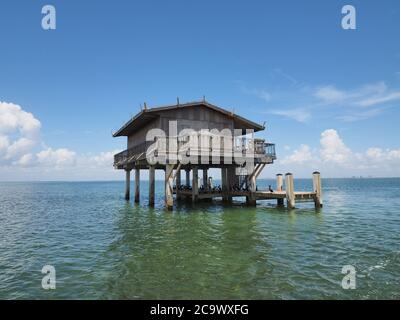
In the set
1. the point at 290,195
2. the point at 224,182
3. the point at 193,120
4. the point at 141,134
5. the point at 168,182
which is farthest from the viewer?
the point at 224,182

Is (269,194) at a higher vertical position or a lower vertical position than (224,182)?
lower

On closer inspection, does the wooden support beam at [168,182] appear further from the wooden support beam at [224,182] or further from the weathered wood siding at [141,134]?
the wooden support beam at [224,182]

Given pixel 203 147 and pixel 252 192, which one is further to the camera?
pixel 252 192

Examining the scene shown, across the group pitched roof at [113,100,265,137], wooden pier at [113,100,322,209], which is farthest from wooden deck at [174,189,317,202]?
pitched roof at [113,100,265,137]

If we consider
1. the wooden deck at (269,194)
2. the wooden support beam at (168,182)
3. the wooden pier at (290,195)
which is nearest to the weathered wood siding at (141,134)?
the wooden support beam at (168,182)

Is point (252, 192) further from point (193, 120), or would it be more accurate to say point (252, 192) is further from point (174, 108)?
point (174, 108)

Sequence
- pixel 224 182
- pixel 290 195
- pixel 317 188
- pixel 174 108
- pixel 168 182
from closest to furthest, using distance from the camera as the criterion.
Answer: pixel 168 182 < pixel 174 108 < pixel 290 195 < pixel 317 188 < pixel 224 182

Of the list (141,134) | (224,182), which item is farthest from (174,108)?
(224,182)

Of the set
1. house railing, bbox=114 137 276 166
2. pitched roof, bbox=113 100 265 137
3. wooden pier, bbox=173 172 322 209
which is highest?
pitched roof, bbox=113 100 265 137

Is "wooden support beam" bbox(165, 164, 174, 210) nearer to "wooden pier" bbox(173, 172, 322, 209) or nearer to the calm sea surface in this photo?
the calm sea surface

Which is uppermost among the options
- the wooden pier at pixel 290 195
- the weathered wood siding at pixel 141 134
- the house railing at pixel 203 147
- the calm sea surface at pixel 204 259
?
the weathered wood siding at pixel 141 134
